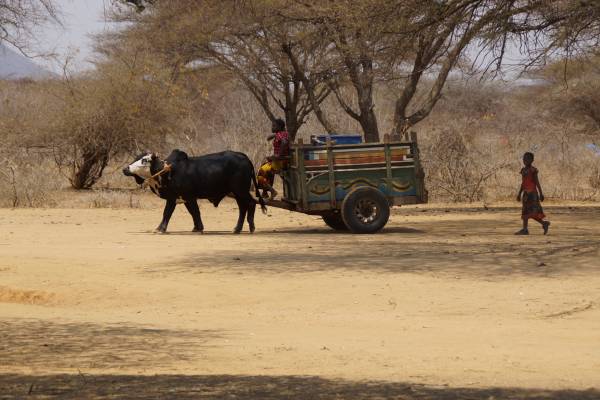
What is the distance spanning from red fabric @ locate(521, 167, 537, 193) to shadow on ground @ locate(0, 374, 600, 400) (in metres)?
11.1

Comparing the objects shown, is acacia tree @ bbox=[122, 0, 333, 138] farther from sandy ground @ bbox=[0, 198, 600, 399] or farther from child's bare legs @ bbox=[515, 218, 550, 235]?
child's bare legs @ bbox=[515, 218, 550, 235]

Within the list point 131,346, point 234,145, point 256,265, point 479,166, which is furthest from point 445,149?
point 131,346

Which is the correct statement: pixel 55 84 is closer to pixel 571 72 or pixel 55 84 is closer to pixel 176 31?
pixel 176 31

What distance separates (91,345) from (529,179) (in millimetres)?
10382

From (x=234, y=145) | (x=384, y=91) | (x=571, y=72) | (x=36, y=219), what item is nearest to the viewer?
(x=36, y=219)

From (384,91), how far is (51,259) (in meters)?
27.4

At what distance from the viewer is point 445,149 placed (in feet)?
88.4

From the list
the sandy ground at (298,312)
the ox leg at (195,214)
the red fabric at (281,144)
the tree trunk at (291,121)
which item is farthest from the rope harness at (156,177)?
the tree trunk at (291,121)

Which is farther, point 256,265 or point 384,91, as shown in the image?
point 384,91

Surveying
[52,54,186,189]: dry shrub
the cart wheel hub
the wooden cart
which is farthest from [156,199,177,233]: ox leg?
[52,54,186,189]: dry shrub

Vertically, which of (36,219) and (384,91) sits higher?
(384,91)

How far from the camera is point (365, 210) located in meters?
18.9

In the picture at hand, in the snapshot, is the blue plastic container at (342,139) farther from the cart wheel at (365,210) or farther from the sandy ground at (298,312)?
the sandy ground at (298,312)

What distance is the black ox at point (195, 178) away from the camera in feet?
61.3
